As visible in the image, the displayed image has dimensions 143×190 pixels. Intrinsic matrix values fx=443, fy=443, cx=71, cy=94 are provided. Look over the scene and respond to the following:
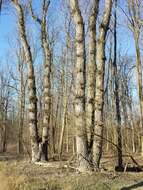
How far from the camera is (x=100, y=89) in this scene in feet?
44.9

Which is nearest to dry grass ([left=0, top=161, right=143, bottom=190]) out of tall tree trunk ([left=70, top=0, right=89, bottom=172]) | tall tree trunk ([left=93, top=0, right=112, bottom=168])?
tall tree trunk ([left=70, top=0, right=89, bottom=172])

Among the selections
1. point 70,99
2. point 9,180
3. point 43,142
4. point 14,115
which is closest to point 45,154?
point 43,142

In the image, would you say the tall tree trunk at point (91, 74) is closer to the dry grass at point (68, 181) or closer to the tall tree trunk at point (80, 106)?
the tall tree trunk at point (80, 106)

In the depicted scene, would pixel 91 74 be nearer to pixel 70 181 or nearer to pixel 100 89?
pixel 100 89

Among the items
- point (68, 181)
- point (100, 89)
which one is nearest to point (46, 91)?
point (100, 89)

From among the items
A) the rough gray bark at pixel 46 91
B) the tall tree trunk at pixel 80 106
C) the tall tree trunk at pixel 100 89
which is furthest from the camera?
the rough gray bark at pixel 46 91

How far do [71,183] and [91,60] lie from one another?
209 inches

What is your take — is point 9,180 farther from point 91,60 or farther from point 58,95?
point 58,95

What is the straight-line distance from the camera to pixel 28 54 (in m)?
17.5

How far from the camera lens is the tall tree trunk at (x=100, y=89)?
1345cm

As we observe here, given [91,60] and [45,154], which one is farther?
[45,154]

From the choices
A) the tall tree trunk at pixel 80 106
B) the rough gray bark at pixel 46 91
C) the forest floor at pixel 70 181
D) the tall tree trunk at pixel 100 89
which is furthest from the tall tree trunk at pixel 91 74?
the rough gray bark at pixel 46 91

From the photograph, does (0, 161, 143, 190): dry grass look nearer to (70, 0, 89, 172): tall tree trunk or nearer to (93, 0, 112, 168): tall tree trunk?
(70, 0, 89, 172): tall tree trunk

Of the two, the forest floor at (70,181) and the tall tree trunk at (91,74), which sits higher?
the tall tree trunk at (91,74)
